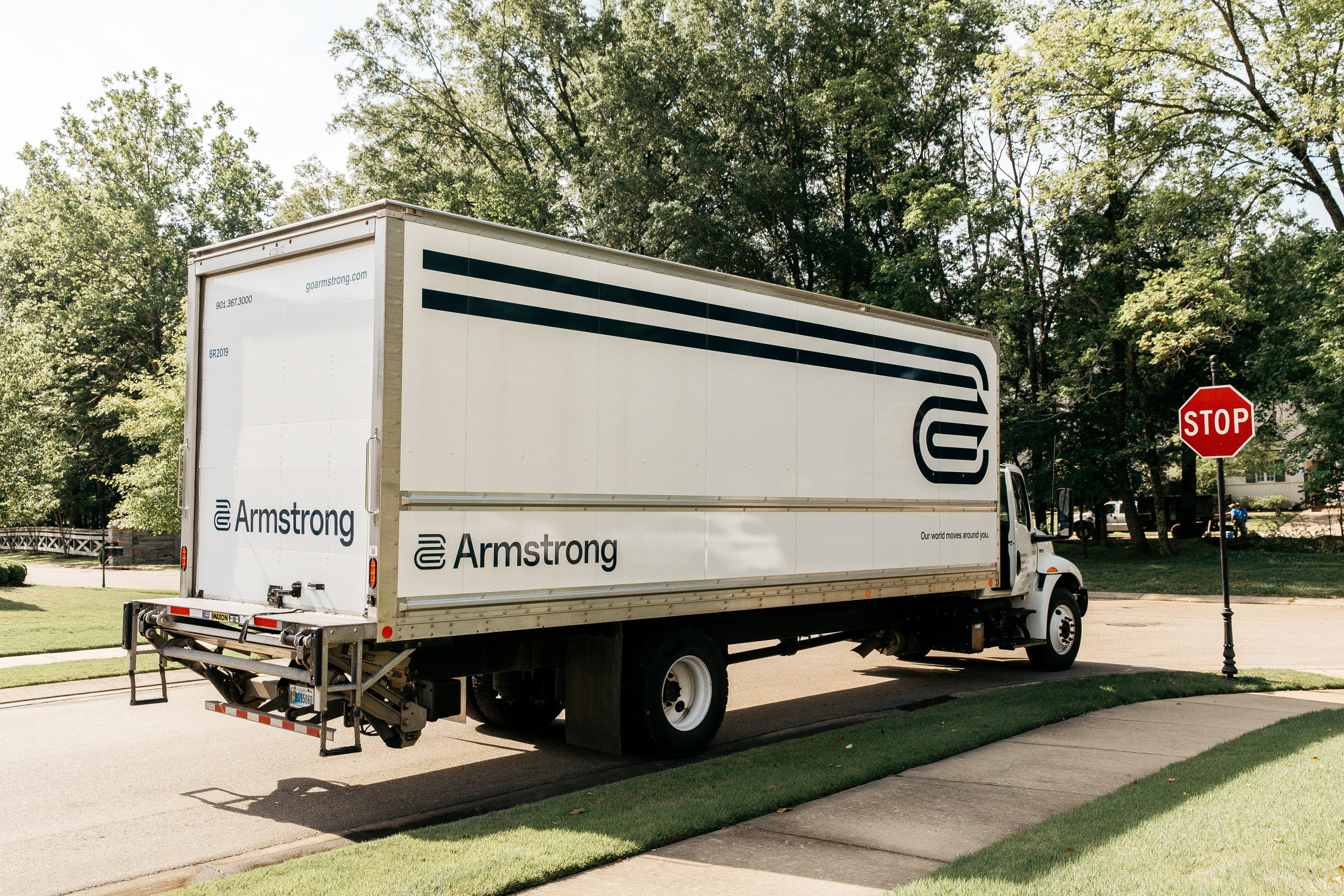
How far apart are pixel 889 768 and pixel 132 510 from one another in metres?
19.2

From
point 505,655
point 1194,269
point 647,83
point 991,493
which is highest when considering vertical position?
point 647,83

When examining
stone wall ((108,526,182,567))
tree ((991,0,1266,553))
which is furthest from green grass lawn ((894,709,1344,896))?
stone wall ((108,526,182,567))

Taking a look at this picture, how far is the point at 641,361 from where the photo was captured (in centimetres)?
806

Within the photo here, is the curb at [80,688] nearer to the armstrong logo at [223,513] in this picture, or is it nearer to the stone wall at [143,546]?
the armstrong logo at [223,513]

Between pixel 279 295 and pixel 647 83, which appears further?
pixel 647 83

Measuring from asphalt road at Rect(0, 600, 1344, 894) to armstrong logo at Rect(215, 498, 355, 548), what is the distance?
1.89 metres

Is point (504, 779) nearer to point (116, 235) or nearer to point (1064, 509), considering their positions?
point (1064, 509)

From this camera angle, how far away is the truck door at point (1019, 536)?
1258 centimetres

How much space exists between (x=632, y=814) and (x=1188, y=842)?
312 cm

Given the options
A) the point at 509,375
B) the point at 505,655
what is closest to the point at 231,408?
the point at 509,375

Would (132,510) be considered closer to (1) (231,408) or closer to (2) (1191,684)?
(1) (231,408)

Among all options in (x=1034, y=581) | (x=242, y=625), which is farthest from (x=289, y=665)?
(x=1034, y=581)

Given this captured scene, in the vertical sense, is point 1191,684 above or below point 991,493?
below

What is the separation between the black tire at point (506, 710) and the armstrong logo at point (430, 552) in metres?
3.04
